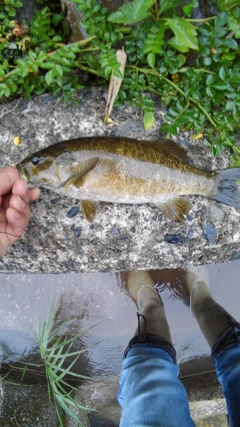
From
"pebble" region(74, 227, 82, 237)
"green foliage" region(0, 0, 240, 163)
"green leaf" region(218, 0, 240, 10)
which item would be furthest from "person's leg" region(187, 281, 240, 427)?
"green leaf" region(218, 0, 240, 10)

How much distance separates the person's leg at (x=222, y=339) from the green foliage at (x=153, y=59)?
5.39 ft

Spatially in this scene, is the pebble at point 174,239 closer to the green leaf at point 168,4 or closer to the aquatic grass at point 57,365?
the aquatic grass at point 57,365

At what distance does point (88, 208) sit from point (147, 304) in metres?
1.44

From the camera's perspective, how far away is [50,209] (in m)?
2.80

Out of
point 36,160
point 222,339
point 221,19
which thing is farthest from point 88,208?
point 222,339

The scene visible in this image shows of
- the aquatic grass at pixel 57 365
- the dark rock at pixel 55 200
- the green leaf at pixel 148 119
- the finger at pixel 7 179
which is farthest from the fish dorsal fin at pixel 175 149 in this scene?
the aquatic grass at pixel 57 365

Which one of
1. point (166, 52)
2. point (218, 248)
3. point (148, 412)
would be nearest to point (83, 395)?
point (148, 412)

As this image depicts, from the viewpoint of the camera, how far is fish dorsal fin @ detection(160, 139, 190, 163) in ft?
8.55

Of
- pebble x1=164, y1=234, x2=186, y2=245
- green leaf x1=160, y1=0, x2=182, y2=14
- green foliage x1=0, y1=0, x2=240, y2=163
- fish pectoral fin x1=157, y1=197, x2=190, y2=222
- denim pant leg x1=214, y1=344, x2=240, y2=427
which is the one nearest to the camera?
green leaf x1=160, y1=0, x2=182, y2=14

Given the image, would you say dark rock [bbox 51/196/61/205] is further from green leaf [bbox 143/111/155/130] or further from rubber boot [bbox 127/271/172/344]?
rubber boot [bbox 127/271/172/344]

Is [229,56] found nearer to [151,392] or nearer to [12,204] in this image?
[12,204]

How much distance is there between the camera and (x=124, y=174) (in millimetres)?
2479

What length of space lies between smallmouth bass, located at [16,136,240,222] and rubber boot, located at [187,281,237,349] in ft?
4.14

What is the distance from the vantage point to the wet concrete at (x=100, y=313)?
364 centimetres
